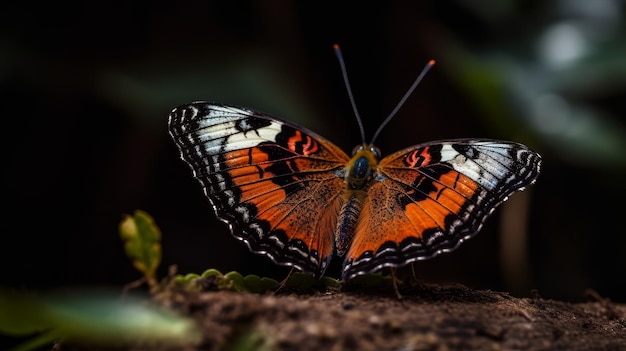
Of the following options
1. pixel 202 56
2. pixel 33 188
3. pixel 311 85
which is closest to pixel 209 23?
pixel 202 56

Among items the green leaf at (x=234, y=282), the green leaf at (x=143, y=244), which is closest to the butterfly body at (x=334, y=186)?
the green leaf at (x=234, y=282)

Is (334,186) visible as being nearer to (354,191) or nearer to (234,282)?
(354,191)

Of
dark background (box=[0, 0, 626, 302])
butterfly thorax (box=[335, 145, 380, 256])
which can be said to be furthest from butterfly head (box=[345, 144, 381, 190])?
dark background (box=[0, 0, 626, 302])

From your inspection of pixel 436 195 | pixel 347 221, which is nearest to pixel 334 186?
pixel 347 221

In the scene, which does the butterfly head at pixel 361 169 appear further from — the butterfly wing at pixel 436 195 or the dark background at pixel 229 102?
the dark background at pixel 229 102

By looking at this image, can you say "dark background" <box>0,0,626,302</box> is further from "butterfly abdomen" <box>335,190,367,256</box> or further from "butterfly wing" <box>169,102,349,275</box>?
"butterfly abdomen" <box>335,190,367,256</box>

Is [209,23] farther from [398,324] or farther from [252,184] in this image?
[398,324]
